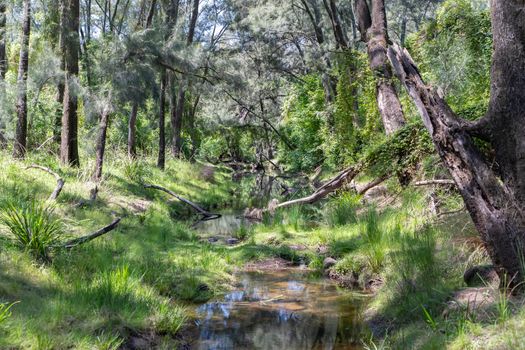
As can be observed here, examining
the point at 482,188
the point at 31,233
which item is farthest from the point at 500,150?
the point at 31,233

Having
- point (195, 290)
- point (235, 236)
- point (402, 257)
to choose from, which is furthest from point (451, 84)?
point (195, 290)

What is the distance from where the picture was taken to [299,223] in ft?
36.6

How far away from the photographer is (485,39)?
1202 cm

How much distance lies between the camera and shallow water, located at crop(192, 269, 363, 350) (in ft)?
16.9

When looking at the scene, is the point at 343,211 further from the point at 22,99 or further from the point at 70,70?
the point at 22,99

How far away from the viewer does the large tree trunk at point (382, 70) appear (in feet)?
36.5

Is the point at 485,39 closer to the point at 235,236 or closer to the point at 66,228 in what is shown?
the point at 235,236

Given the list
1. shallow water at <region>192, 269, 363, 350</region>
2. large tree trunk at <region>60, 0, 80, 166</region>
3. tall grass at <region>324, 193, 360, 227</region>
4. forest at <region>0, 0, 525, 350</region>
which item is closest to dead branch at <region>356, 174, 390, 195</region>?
forest at <region>0, 0, 525, 350</region>

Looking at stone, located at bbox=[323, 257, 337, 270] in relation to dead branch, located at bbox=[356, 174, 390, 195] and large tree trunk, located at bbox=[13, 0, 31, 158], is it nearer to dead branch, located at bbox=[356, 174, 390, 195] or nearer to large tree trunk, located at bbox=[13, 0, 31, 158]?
dead branch, located at bbox=[356, 174, 390, 195]

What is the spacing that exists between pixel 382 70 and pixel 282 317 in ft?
22.9

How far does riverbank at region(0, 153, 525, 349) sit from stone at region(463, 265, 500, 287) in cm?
15

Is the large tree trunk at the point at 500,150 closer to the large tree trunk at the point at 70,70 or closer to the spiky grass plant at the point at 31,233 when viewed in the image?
the spiky grass plant at the point at 31,233

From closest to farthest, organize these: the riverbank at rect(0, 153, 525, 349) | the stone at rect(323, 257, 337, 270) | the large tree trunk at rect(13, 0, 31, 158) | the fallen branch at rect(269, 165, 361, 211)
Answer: the riverbank at rect(0, 153, 525, 349) < the stone at rect(323, 257, 337, 270) < the fallen branch at rect(269, 165, 361, 211) < the large tree trunk at rect(13, 0, 31, 158)

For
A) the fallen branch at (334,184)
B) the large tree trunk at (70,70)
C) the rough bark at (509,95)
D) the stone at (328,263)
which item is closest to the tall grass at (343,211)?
the fallen branch at (334,184)
